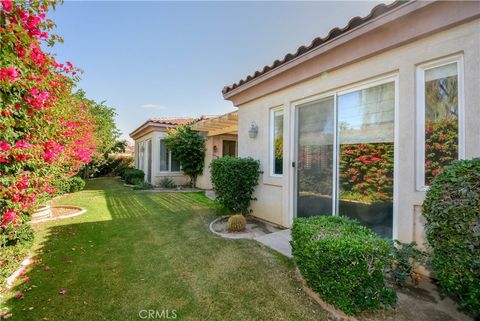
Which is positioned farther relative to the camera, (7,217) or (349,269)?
(7,217)

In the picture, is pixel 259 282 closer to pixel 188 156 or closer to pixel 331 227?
pixel 331 227

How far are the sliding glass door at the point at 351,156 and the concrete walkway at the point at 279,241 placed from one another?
88cm

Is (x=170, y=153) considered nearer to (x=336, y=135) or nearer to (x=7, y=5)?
(x=336, y=135)

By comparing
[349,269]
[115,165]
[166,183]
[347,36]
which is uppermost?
[347,36]

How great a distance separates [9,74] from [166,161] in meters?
14.1

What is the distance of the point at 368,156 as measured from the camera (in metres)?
4.61

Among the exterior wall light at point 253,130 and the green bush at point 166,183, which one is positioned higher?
the exterior wall light at point 253,130

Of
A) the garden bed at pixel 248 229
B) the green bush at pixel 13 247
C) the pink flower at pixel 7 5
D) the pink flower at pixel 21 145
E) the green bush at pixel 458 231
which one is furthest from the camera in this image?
the garden bed at pixel 248 229

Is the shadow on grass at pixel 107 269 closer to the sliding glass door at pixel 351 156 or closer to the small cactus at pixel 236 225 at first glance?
the small cactus at pixel 236 225

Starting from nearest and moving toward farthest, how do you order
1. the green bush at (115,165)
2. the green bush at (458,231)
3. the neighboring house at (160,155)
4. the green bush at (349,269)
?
the green bush at (458,231) < the green bush at (349,269) < the neighboring house at (160,155) < the green bush at (115,165)

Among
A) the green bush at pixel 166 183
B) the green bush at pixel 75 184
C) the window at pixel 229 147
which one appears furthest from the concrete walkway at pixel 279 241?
the green bush at pixel 75 184

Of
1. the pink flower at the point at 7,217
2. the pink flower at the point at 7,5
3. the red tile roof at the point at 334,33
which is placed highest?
the red tile roof at the point at 334,33

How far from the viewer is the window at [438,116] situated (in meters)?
3.53

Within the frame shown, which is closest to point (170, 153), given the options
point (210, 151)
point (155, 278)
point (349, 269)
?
point (210, 151)
